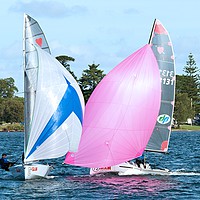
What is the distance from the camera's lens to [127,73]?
33.7 metres

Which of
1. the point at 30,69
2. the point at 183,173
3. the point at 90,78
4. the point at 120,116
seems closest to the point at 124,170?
the point at 120,116

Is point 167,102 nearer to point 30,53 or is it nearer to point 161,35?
point 161,35

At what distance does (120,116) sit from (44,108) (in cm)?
366

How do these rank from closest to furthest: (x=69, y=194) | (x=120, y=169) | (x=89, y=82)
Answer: (x=69, y=194) → (x=120, y=169) → (x=89, y=82)

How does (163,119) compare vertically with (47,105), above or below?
below

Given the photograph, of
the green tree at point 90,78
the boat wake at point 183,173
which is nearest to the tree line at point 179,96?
the green tree at point 90,78

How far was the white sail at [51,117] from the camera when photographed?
32.2 m

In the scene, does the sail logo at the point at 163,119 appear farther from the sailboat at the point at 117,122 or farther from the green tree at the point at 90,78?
the green tree at the point at 90,78

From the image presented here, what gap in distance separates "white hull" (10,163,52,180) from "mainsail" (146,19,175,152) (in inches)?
239

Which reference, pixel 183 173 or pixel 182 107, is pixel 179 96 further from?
pixel 183 173

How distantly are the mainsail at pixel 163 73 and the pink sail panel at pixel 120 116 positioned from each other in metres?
2.15

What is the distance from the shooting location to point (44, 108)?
32.2m

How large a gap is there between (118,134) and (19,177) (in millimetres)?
5120

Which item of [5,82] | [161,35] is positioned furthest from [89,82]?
[161,35]
